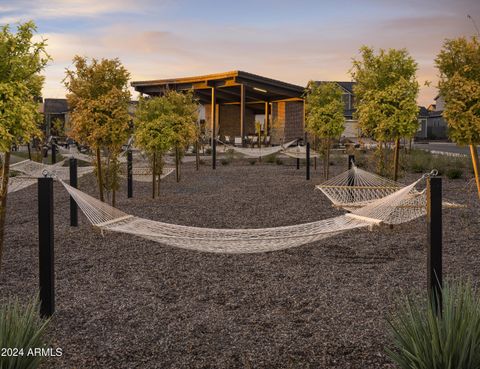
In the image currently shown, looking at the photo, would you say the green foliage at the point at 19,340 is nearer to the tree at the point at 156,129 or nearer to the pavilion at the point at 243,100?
the tree at the point at 156,129

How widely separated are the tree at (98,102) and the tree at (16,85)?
369 centimetres

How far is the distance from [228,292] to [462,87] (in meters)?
4.65

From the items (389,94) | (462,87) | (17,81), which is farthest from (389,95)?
(17,81)

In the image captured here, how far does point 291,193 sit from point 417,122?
11.5ft

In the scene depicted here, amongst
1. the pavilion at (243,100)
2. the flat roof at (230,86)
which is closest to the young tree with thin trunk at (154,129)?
the pavilion at (243,100)

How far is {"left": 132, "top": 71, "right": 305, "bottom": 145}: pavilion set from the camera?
2686 centimetres

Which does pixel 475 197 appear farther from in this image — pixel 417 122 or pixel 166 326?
pixel 166 326

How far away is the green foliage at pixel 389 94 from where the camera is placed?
8.91 metres

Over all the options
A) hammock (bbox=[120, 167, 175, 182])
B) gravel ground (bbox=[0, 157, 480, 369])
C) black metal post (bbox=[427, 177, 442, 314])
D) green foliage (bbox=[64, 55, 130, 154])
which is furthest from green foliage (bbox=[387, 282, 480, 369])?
hammock (bbox=[120, 167, 175, 182])

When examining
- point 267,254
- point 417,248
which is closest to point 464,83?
point 417,248

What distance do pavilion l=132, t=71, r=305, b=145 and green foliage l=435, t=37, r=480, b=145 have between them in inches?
620

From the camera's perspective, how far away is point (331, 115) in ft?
43.7

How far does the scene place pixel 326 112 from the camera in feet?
43.4

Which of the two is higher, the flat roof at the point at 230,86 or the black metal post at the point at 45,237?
the flat roof at the point at 230,86
